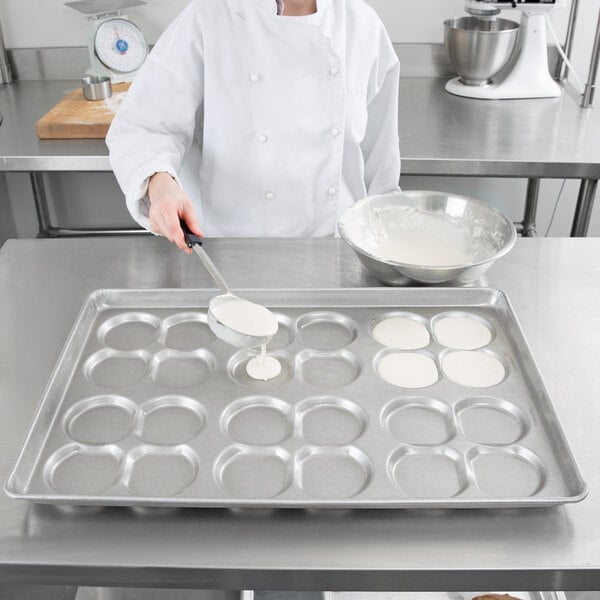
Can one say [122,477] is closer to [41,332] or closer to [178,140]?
[41,332]

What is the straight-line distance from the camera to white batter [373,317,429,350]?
1.21 metres

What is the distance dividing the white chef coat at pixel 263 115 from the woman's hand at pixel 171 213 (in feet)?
0.29

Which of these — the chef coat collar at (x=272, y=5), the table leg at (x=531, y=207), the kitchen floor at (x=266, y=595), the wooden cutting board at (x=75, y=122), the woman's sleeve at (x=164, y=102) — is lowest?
the kitchen floor at (x=266, y=595)

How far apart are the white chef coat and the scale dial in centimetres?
103

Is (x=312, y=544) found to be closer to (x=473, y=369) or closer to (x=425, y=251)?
(x=473, y=369)

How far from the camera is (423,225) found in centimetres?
149

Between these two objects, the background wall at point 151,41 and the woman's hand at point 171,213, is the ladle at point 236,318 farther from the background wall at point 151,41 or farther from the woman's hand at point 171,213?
the background wall at point 151,41

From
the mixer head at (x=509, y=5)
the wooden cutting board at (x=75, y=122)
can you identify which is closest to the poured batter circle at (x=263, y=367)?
the wooden cutting board at (x=75, y=122)

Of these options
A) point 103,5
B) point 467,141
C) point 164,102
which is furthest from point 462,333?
point 103,5

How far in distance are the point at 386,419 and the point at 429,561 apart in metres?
0.24

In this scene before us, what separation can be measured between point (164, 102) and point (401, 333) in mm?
757

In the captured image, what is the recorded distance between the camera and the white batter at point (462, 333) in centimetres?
122

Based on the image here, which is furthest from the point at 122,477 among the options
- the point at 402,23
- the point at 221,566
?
the point at 402,23

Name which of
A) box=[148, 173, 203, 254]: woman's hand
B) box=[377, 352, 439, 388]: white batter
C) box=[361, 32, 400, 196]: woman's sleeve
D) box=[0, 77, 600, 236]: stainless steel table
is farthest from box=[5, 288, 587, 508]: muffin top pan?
box=[0, 77, 600, 236]: stainless steel table
